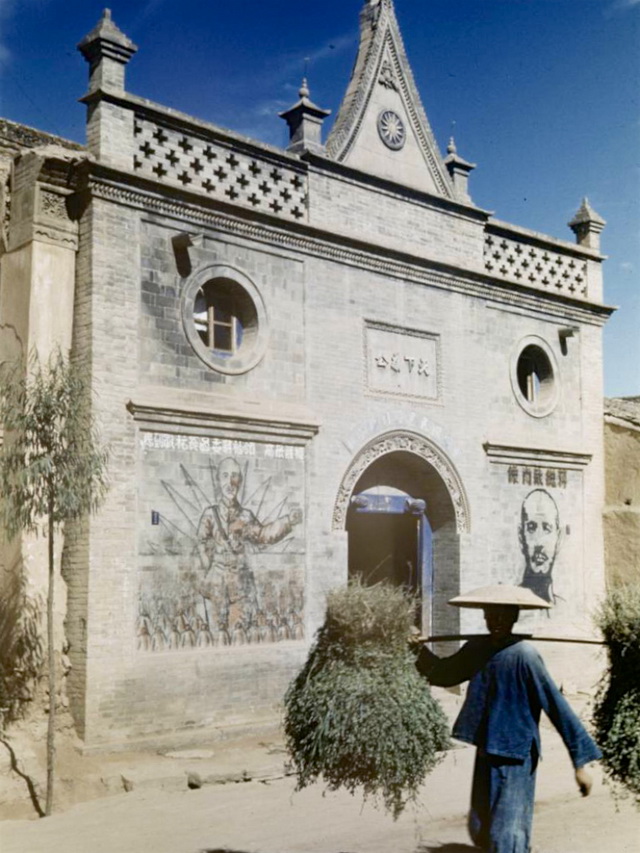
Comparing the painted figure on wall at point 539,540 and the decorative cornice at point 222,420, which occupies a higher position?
the decorative cornice at point 222,420

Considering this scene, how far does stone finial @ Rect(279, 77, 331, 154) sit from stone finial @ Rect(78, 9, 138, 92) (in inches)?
127

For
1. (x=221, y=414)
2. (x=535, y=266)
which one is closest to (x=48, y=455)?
(x=221, y=414)

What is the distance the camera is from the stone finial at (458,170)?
60.6 ft

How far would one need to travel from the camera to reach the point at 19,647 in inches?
468

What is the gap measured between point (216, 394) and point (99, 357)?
76.5 inches

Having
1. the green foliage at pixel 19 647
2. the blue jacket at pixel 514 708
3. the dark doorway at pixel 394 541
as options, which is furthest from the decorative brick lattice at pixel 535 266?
the blue jacket at pixel 514 708

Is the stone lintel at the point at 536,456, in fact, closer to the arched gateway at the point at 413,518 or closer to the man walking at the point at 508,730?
the arched gateway at the point at 413,518

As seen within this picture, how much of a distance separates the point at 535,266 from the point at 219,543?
9331 mm

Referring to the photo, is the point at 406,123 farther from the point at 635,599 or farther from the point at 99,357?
the point at 635,599

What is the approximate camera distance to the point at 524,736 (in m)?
6.75

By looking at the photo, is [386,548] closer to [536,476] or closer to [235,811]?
[536,476]

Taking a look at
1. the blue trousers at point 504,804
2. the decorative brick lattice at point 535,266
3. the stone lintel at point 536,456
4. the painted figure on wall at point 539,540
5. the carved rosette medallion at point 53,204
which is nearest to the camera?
the blue trousers at point 504,804

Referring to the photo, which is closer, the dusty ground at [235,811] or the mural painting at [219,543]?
the dusty ground at [235,811]

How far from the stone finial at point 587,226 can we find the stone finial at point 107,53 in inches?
431
